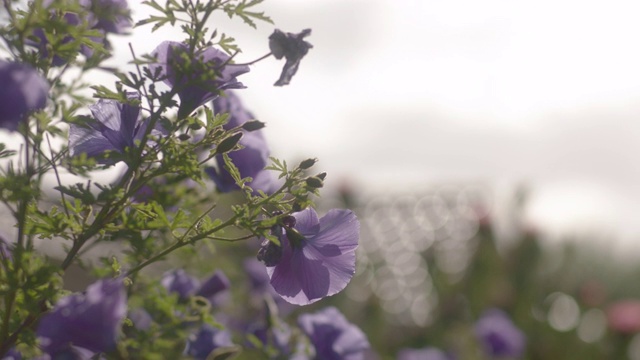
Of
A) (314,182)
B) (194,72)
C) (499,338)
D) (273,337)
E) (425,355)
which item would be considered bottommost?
(499,338)

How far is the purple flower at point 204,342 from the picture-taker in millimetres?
1407

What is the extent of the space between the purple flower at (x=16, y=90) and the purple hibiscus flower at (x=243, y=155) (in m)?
0.38

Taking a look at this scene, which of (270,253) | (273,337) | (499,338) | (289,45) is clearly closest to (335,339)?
(273,337)

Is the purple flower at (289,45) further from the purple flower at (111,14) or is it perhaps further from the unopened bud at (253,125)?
the purple flower at (111,14)

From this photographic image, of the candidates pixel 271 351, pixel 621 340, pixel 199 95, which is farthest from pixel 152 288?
pixel 621 340

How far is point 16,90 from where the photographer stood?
0.85 metres

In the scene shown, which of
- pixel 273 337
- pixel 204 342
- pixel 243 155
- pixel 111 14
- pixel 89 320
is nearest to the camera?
pixel 89 320

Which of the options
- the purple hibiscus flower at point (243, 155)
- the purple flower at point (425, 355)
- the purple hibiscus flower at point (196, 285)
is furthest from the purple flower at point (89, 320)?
the purple flower at point (425, 355)

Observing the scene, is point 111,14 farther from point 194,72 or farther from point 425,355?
point 425,355

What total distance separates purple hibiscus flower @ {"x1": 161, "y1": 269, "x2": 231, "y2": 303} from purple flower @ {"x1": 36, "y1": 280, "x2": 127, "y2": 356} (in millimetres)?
523

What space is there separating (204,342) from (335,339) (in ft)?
0.75

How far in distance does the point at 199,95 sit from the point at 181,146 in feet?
0.21

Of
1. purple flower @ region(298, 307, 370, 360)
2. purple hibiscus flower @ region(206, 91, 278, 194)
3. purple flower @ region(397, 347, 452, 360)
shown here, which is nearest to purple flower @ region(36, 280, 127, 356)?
purple hibiscus flower @ region(206, 91, 278, 194)

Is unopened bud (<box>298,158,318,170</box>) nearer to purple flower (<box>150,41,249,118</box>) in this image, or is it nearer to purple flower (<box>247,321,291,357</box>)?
purple flower (<box>150,41,249,118</box>)
